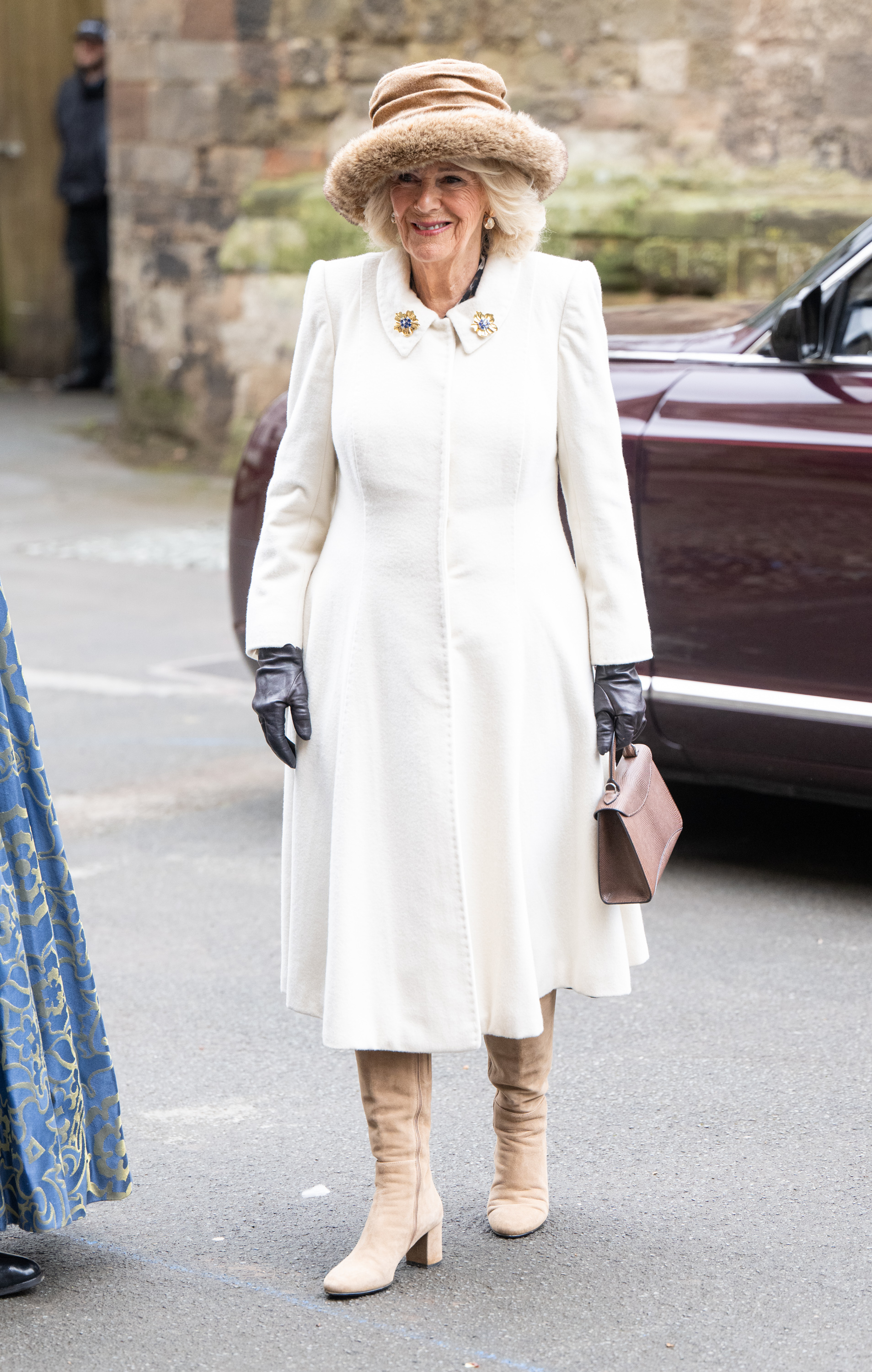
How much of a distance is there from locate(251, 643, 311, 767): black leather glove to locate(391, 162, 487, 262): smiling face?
26.8 inches

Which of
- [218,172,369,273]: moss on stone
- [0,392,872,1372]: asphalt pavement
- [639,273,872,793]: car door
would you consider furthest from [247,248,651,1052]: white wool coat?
[218,172,369,273]: moss on stone

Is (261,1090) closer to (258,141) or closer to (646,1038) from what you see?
(646,1038)

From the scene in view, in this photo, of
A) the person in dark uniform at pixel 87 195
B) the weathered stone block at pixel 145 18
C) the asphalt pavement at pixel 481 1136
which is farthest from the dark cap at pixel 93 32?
the asphalt pavement at pixel 481 1136

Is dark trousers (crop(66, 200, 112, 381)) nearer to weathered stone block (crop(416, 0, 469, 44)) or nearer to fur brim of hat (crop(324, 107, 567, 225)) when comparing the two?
weathered stone block (crop(416, 0, 469, 44))

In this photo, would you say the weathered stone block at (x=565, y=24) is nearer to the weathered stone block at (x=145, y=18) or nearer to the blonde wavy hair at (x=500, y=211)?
the weathered stone block at (x=145, y=18)

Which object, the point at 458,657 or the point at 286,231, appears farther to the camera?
the point at 286,231

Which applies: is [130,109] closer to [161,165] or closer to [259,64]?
[161,165]

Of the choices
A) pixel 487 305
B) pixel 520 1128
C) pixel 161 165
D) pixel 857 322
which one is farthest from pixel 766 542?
pixel 161 165

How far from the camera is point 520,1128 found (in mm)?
3168

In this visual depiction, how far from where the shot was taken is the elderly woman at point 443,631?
2945mm

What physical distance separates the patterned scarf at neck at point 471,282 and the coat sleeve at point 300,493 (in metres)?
0.15

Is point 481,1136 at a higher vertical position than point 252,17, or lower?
lower

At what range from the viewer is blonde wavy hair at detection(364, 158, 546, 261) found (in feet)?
9.73

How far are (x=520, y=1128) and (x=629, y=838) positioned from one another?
1.88 feet
